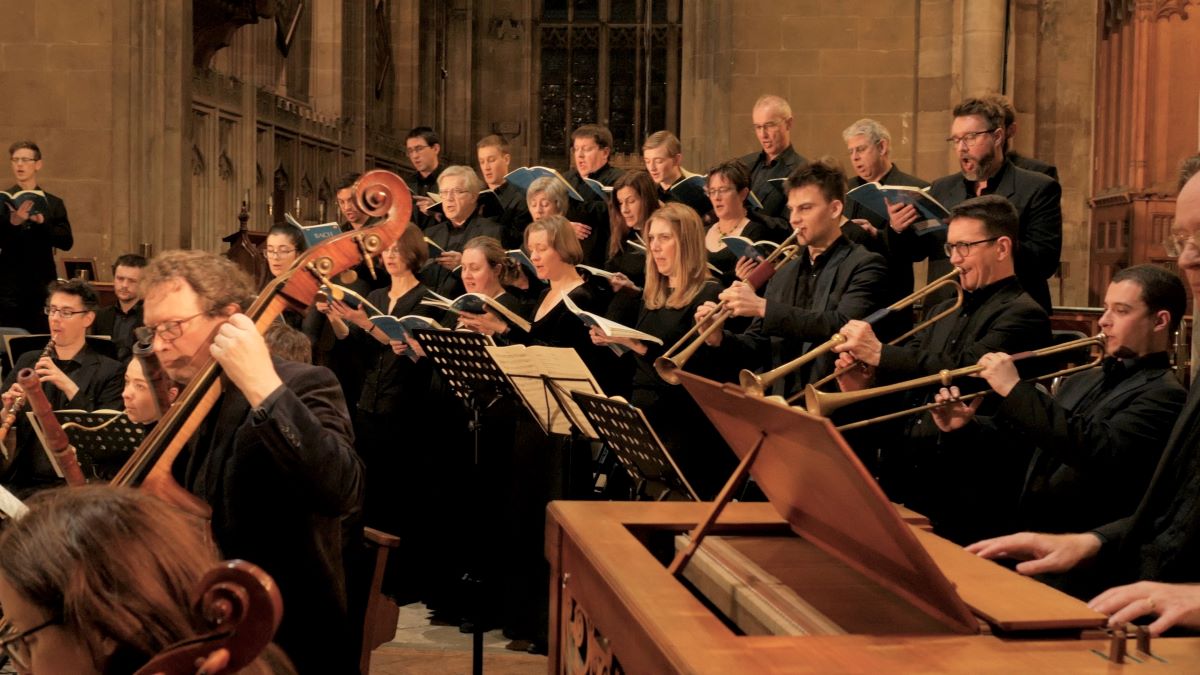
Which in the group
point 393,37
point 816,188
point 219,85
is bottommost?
point 816,188

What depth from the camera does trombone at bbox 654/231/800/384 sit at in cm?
457

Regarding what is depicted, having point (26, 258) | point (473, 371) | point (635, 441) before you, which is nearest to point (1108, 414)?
point (635, 441)

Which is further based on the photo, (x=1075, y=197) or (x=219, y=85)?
(x=219, y=85)

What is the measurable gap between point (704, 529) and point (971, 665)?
780mm

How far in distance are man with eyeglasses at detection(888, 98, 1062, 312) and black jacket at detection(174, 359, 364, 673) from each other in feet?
9.16

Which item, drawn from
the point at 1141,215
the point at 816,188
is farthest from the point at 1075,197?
the point at 816,188

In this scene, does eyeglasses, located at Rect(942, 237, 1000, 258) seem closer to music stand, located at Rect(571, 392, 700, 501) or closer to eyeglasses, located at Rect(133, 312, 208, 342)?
music stand, located at Rect(571, 392, 700, 501)

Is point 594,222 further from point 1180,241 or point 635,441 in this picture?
point 1180,241

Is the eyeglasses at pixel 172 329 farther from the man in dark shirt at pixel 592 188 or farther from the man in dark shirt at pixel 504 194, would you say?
the man in dark shirt at pixel 504 194

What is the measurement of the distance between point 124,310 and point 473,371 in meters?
3.32

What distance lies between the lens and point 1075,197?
10195 millimetres

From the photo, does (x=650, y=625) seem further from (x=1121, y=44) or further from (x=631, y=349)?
(x=1121, y=44)

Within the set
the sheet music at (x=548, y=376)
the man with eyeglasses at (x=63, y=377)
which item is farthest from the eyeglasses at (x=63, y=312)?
the sheet music at (x=548, y=376)

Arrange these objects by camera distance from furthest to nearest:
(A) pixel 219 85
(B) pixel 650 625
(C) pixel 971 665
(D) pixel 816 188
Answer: (A) pixel 219 85 < (D) pixel 816 188 < (B) pixel 650 625 < (C) pixel 971 665
